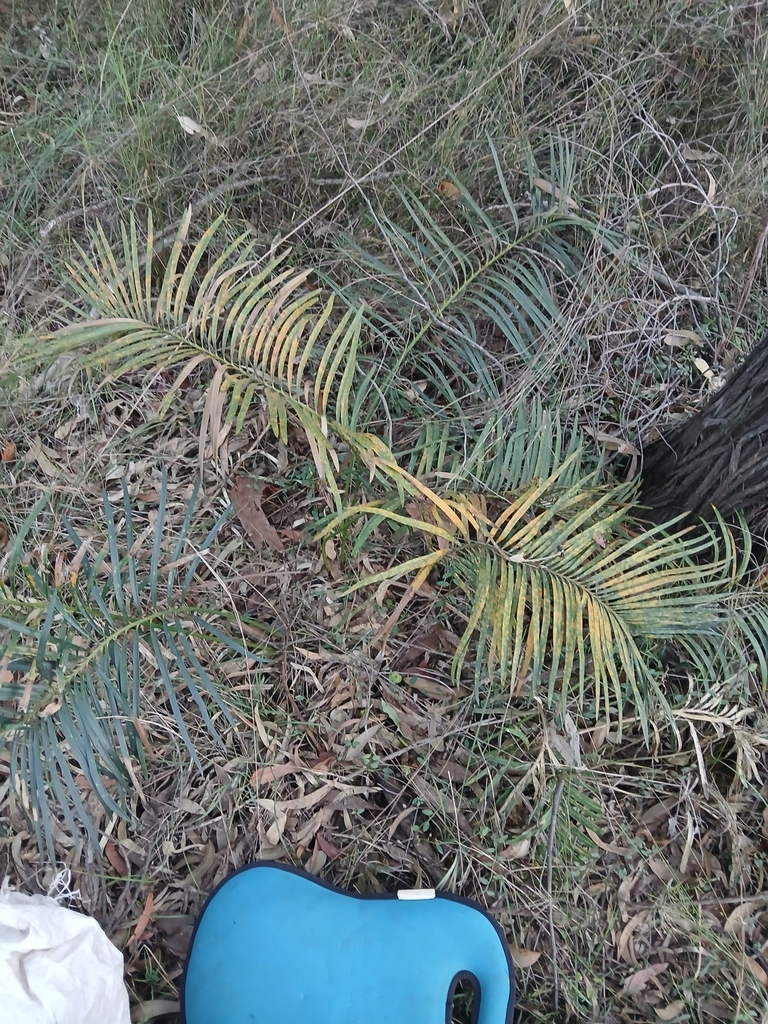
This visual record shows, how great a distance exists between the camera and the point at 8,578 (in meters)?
1.06

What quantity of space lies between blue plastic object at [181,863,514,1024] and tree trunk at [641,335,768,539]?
727 mm

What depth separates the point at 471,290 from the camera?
3.87ft

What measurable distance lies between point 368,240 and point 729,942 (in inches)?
53.5

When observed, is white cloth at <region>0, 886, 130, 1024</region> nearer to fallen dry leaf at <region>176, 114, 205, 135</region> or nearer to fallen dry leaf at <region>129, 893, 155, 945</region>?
fallen dry leaf at <region>129, 893, 155, 945</region>

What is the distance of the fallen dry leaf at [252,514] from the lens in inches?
47.8

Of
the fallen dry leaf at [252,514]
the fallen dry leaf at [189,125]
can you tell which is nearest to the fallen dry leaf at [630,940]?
the fallen dry leaf at [252,514]

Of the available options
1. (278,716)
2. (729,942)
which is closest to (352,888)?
(278,716)

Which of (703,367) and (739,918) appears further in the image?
(703,367)

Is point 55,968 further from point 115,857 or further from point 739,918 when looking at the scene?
point 739,918

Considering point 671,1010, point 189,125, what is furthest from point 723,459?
point 189,125

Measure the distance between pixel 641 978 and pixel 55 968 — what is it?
89cm

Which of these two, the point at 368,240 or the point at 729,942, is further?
the point at 368,240

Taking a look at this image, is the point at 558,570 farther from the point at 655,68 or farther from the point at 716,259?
the point at 655,68

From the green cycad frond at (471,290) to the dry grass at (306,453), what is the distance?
0.22 ft
